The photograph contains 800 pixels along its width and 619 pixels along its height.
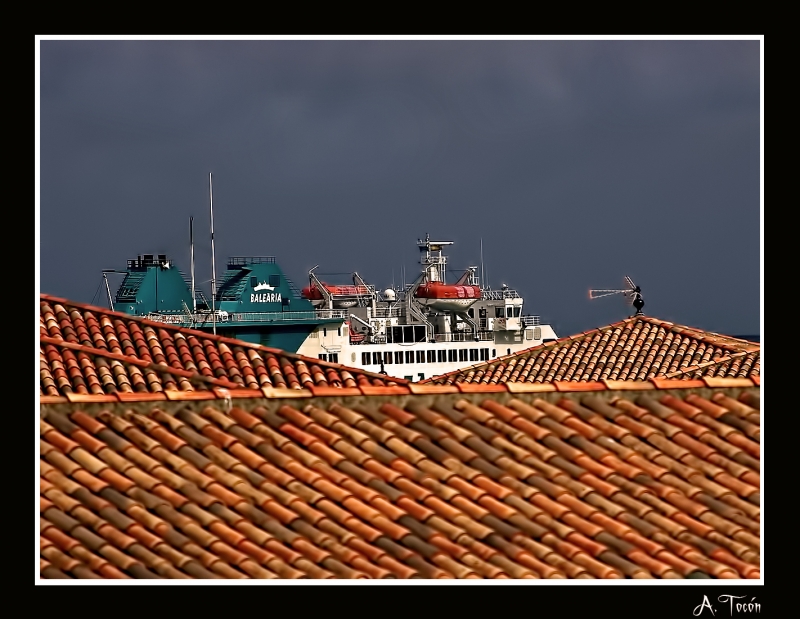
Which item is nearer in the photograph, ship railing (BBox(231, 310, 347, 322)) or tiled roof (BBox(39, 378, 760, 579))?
tiled roof (BBox(39, 378, 760, 579))

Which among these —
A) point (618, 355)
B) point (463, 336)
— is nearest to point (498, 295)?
point (463, 336)

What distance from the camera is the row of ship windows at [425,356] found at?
272ft

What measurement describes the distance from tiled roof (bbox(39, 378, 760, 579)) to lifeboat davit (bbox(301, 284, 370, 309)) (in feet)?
255

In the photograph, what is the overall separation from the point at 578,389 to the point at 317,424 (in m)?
1.88

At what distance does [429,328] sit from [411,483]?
7560 cm

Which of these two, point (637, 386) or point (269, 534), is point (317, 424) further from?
point (637, 386)

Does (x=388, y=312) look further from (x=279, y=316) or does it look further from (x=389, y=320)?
(x=279, y=316)

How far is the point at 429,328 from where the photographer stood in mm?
84750

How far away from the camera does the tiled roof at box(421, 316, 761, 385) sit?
78.7 ft

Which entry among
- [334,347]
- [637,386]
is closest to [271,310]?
[334,347]

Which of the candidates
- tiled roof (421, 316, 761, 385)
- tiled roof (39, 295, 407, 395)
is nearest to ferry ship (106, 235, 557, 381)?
tiled roof (421, 316, 761, 385)
